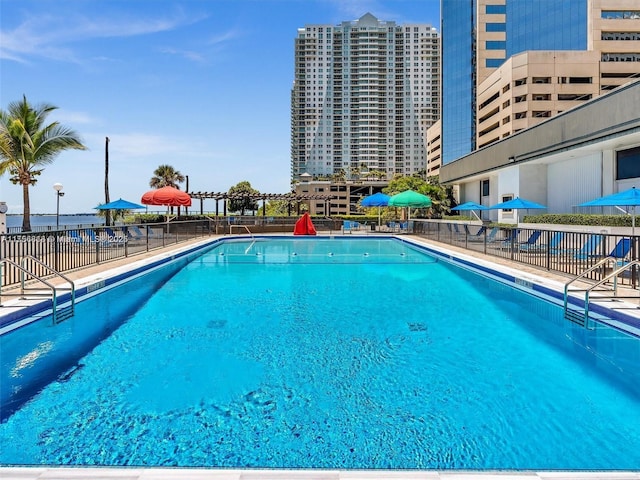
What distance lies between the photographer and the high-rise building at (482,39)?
50.2 m

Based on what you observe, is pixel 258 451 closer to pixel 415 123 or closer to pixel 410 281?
pixel 410 281

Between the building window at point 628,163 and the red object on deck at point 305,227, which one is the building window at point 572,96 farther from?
the red object on deck at point 305,227

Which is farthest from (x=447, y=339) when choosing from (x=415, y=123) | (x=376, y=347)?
(x=415, y=123)

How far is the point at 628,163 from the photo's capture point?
1662cm

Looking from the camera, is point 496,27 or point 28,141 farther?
point 496,27

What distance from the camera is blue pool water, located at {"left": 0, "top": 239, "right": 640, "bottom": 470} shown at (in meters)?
3.07

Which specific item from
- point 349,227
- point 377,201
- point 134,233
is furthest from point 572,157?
point 134,233

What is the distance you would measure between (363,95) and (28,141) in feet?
447

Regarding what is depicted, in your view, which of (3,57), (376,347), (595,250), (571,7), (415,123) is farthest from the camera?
(415,123)

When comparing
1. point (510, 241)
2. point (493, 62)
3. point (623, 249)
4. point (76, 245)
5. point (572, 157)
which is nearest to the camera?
Result: point (623, 249)

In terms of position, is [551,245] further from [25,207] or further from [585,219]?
[25,207]

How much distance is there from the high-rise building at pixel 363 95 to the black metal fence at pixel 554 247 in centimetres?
12676

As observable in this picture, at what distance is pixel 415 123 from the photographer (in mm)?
150000

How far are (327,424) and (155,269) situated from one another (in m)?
10.3
